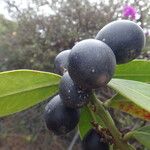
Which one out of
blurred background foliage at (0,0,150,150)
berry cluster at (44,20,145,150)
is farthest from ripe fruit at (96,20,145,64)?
blurred background foliage at (0,0,150,150)

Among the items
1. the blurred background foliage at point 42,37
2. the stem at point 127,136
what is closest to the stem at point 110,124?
the stem at point 127,136

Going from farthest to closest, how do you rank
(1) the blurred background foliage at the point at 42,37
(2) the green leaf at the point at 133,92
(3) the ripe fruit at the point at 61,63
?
1. (1) the blurred background foliage at the point at 42,37
2. (3) the ripe fruit at the point at 61,63
3. (2) the green leaf at the point at 133,92

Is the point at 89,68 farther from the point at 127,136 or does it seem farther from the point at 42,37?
the point at 42,37

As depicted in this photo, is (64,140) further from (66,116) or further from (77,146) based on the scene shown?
(66,116)

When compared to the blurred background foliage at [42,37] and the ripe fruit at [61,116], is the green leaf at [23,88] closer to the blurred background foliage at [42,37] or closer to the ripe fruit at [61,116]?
the ripe fruit at [61,116]

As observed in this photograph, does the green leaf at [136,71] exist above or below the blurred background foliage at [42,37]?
above

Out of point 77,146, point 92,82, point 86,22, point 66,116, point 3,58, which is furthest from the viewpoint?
point 3,58

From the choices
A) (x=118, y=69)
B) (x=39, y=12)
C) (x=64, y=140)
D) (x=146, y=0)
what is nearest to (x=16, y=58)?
(x=39, y=12)

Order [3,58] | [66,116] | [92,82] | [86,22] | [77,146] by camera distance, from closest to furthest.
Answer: [92,82] → [66,116] → [77,146] → [86,22] → [3,58]
